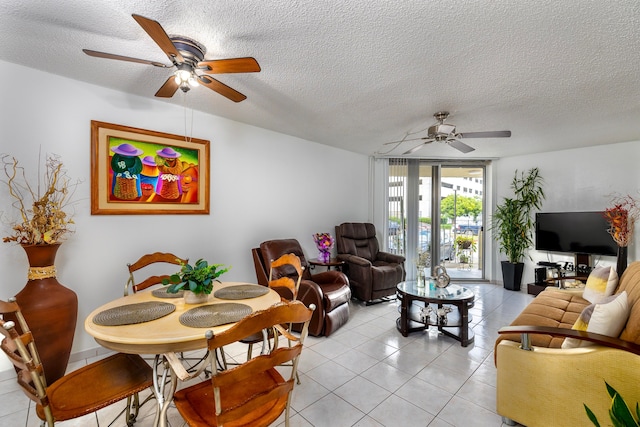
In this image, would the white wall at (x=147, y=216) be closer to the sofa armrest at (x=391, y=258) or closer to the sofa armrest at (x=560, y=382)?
the sofa armrest at (x=391, y=258)

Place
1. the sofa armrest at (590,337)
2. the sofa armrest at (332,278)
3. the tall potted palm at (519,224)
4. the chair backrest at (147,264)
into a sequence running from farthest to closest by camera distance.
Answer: the tall potted palm at (519,224), the sofa armrest at (332,278), the chair backrest at (147,264), the sofa armrest at (590,337)

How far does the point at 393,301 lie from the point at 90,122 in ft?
13.8

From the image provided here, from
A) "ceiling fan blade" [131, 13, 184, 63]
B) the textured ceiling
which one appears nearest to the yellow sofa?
the textured ceiling

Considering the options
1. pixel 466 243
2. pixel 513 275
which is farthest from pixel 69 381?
pixel 466 243

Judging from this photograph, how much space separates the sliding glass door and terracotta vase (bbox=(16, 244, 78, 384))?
4.61 metres

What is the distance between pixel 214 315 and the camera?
157 cm

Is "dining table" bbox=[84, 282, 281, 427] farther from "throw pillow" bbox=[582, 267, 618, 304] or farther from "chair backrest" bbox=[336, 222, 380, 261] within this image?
"throw pillow" bbox=[582, 267, 618, 304]

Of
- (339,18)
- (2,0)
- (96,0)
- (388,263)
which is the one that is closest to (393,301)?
(388,263)

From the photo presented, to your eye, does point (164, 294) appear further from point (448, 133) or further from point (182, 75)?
point (448, 133)

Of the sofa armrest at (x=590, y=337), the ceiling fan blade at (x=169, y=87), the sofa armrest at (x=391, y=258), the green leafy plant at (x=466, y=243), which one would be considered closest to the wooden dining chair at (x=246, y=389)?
the sofa armrest at (x=590, y=337)

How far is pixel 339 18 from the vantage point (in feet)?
5.38

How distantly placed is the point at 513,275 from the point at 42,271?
20.1 ft

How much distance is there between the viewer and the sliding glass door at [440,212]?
17.7 ft

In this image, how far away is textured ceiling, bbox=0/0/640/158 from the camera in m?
1.58
